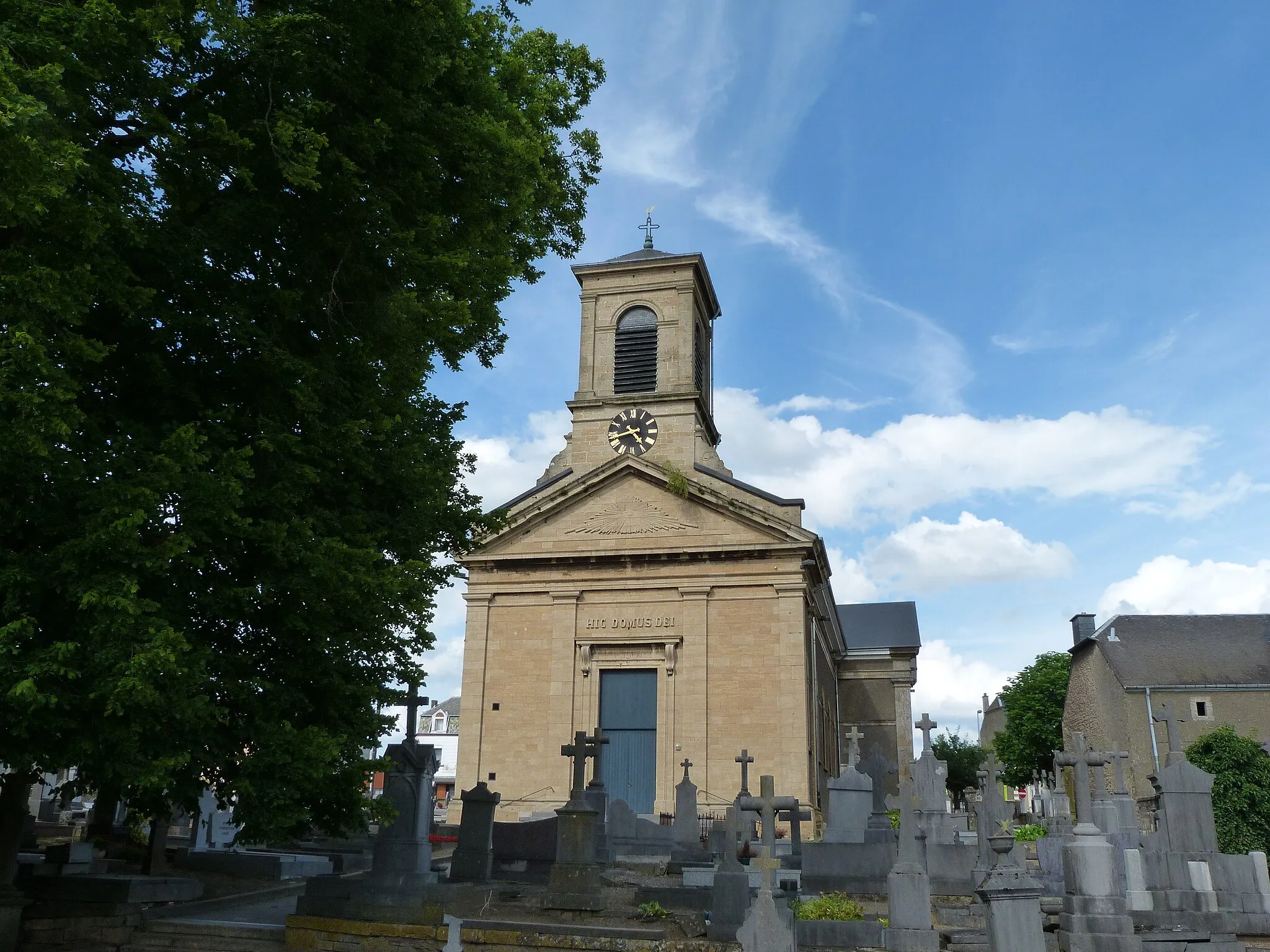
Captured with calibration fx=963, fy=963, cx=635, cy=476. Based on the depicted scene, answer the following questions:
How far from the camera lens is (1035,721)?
47.6 m

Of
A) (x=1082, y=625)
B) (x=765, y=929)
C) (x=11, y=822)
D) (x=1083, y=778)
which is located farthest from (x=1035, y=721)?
(x=11, y=822)

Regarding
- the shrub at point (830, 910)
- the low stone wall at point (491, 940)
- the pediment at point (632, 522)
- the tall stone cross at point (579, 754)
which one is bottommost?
the low stone wall at point (491, 940)

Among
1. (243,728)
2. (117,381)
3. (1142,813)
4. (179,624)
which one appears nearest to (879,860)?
(243,728)

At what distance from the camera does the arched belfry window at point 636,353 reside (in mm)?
27641

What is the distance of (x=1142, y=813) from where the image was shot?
93.6 ft

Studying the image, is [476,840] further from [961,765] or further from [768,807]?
[961,765]

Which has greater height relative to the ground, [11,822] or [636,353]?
[636,353]

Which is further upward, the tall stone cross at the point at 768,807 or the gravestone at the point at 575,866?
the tall stone cross at the point at 768,807

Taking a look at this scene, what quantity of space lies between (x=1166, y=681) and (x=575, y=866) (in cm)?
3244

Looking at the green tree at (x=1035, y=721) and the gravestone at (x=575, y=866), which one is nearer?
the gravestone at (x=575, y=866)

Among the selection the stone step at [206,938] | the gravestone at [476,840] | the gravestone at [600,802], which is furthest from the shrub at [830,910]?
the stone step at [206,938]

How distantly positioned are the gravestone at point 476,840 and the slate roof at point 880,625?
1283 inches

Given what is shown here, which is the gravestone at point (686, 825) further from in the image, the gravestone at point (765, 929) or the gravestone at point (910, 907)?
the gravestone at point (765, 929)

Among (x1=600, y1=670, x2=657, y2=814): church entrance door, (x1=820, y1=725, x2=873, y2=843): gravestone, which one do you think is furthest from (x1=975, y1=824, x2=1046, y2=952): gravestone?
(x1=600, y1=670, x2=657, y2=814): church entrance door
